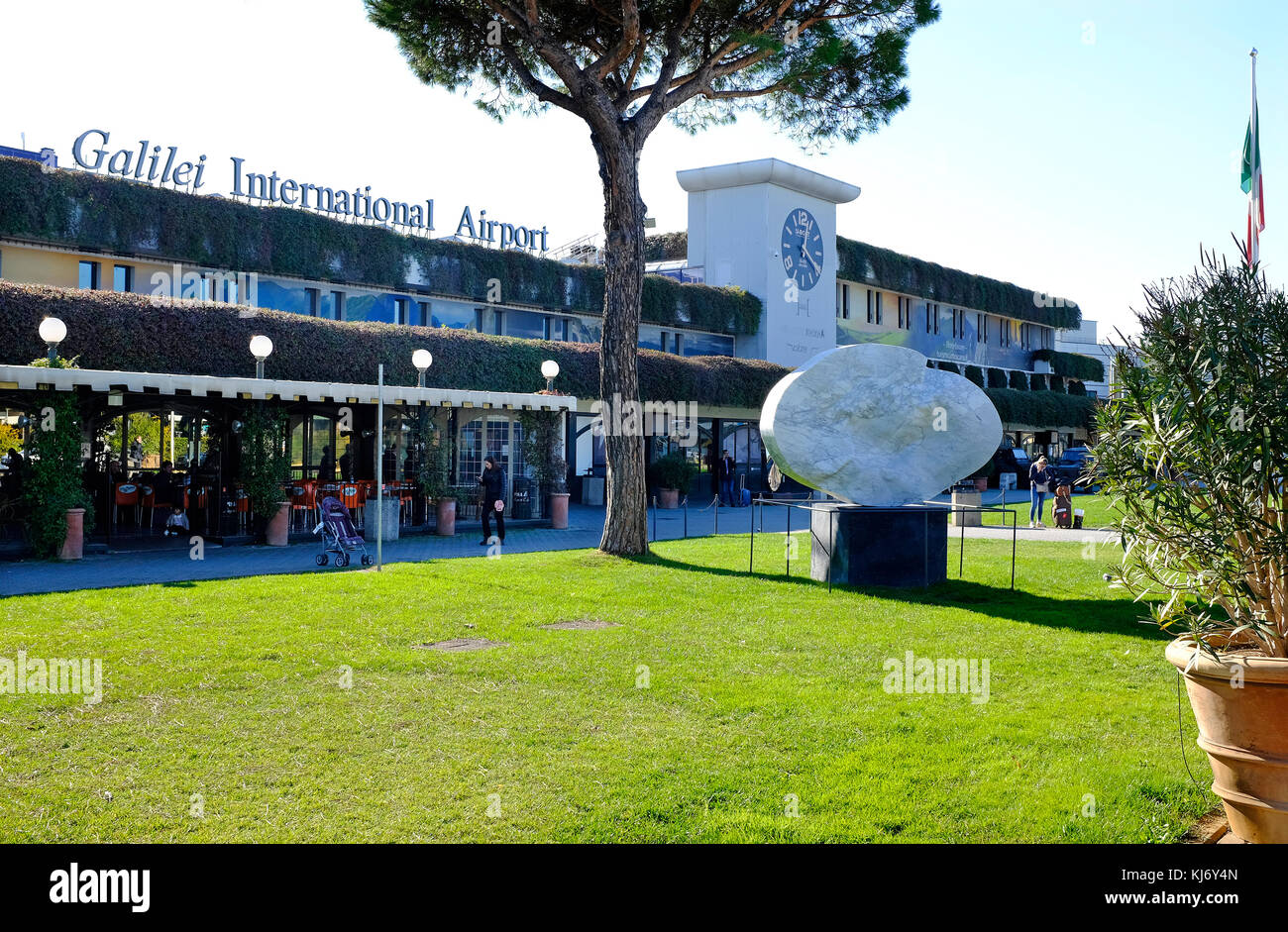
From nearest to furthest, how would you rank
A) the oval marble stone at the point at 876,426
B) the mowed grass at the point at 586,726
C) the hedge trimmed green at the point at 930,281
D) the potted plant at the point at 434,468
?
1. the mowed grass at the point at 586,726
2. the oval marble stone at the point at 876,426
3. the potted plant at the point at 434,468
4. the hedge trimmed green at the point at 930,281

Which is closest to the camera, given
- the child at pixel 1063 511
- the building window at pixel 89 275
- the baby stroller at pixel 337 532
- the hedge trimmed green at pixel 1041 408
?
the baby stroller at pixel 337 532

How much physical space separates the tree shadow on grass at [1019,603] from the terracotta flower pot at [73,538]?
29.6 ft

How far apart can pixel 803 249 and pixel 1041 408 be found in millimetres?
16722

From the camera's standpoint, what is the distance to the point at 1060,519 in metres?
22.4

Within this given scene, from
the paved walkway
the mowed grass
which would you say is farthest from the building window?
the mowed grass

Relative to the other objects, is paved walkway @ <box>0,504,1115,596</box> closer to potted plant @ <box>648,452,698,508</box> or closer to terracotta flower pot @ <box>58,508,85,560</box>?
terracotta flower pot @ <box>58,508,85,560</box>

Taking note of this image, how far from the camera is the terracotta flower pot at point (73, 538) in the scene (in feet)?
51.3

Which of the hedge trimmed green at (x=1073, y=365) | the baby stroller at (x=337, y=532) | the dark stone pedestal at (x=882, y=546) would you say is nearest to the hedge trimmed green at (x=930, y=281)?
the hedge trimmed green at (x=1073, y=365)

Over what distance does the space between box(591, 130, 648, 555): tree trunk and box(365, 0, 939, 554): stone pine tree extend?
0.02 m

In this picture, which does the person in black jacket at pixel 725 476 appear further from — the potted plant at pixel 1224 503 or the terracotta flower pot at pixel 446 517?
the potted plant at pixel 1224 503

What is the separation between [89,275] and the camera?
25.4 m

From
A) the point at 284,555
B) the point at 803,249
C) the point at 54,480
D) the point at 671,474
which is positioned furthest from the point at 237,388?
the point at 803,249
